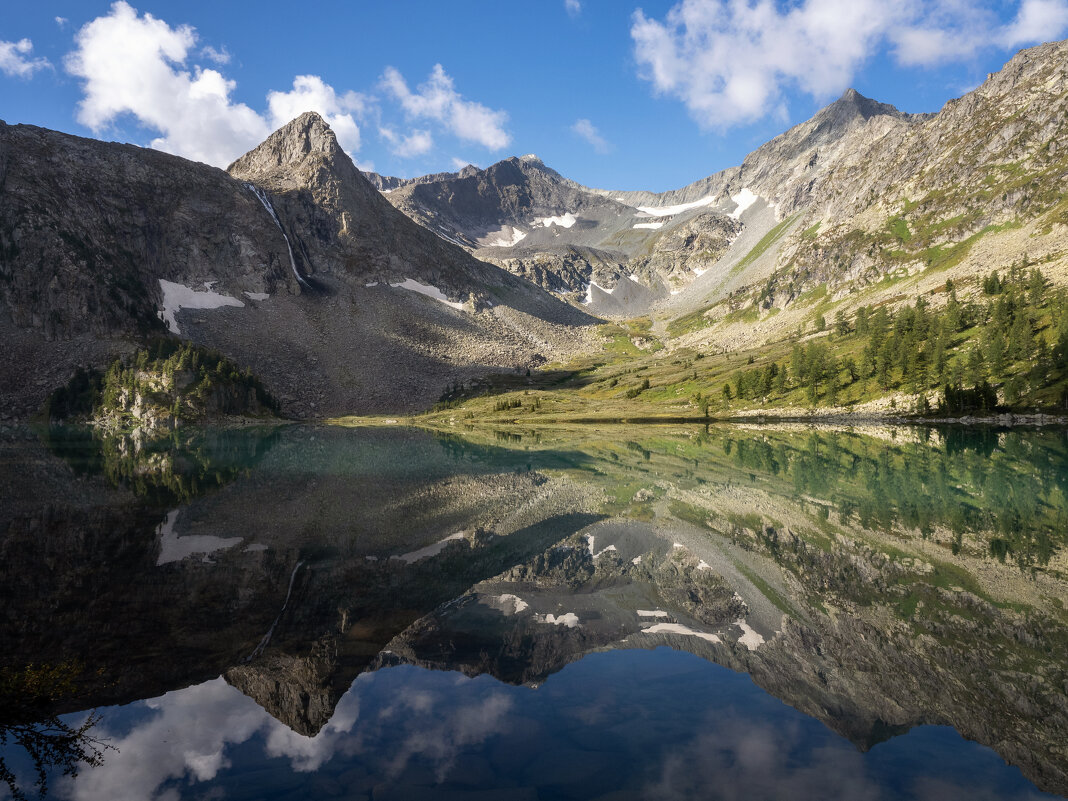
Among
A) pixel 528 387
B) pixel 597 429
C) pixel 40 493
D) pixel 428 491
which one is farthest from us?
pixel 528 387

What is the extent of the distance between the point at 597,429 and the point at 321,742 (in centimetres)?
11419

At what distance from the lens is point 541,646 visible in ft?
50.3

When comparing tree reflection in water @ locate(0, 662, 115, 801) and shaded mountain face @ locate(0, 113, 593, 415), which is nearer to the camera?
tree reflection in water @ locate(0, 662, 115, 801)

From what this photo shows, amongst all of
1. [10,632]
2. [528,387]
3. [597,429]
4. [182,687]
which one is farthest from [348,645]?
[528,387]

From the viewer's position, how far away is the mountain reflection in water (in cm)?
973

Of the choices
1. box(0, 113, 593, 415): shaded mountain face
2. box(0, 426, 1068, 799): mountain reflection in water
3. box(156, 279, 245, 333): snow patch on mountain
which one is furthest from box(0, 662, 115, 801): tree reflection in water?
box(156, 279, 245, 333): snow patch on mountain

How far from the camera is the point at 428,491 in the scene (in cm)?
4150

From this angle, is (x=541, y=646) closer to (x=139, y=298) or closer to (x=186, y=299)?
(x=139, y=298)

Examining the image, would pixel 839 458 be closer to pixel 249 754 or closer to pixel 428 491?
pixel 428 491

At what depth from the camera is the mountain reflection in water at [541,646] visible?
9727 mm

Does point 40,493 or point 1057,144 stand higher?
point 1057,144

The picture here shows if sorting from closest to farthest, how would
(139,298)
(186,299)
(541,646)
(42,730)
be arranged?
(42,730), (541,646), (139,298), (186,299)

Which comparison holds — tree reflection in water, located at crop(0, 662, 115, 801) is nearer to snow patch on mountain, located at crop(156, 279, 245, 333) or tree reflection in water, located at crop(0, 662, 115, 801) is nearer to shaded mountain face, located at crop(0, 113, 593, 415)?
shaded mountain face, located at crop(0, 113, 593, 415)

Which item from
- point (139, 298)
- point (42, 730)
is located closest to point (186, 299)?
point (139, 298)
